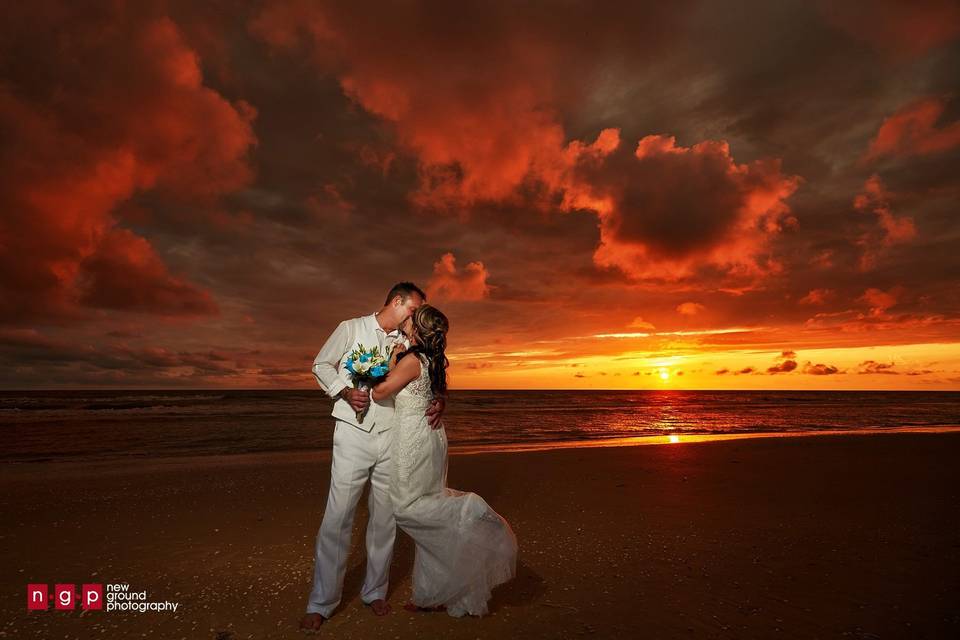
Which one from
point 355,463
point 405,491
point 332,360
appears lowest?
point 405,491

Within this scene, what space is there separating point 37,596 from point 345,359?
3583mm

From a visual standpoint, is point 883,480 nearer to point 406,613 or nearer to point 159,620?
point 406,613

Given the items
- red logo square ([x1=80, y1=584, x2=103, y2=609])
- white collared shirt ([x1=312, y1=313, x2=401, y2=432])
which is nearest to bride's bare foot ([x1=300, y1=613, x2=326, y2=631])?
white collared shirt ([x1=312, y1=313, x2=401, y2=432])

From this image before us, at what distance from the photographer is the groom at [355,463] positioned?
4.01m

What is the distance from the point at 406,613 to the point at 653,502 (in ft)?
16.5

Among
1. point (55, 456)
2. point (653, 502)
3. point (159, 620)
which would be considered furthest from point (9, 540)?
point (55, 456)

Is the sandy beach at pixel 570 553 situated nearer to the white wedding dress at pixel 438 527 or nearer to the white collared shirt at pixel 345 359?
the white wedding dress at pixel 438 527

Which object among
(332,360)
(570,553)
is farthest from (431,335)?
(570,553)

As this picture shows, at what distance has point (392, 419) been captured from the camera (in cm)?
Answer: 423

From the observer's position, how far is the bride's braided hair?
4145 mm

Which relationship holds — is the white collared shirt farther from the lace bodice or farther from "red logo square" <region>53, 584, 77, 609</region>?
"red logo square" <region>53, 584, 77, 609</region>

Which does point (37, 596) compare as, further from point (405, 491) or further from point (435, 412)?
point (435, 412)

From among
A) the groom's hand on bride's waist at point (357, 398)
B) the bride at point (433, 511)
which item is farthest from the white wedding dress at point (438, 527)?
the groom's hand on bride's waist at point (357, 398)

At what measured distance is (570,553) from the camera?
562 centimetres
